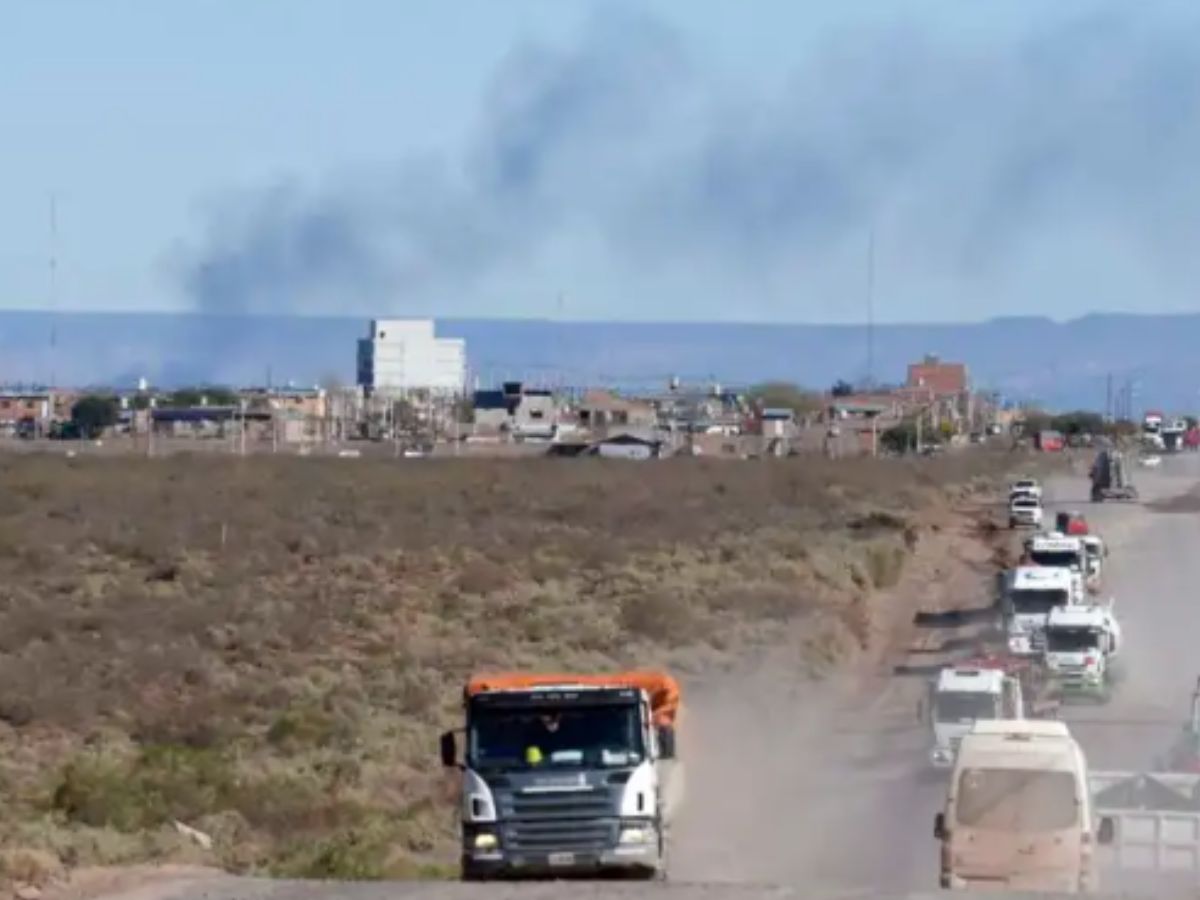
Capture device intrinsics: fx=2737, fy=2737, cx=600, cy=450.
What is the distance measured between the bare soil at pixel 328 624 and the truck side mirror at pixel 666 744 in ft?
10.3

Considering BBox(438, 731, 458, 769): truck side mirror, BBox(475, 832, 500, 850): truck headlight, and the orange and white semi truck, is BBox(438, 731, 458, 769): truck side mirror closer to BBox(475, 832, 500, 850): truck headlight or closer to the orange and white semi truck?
the orange and white semi truck

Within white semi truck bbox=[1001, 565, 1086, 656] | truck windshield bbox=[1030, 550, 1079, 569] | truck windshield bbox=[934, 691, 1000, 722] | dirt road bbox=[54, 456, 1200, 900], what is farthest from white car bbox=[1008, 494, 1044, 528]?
truck windshield bbox=[934, 691, 1000, 722]

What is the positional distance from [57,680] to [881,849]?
675 inches

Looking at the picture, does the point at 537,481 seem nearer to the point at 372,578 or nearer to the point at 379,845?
the point at 372,578

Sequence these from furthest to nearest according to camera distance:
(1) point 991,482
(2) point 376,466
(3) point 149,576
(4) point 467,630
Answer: (1) point 991,482, (2) point 376,466, (3) point 149,576, (4) point 467,630

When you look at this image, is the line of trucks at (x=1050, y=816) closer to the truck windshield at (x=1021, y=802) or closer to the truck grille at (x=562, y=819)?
the truck windshield at (x=1021, y=802)

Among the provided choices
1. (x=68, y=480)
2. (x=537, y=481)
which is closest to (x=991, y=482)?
(x=537, y=481)

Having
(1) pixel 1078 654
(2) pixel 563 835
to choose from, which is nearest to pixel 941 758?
(1) pixel 1078 654

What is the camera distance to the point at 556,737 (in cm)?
2800

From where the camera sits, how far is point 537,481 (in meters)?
131

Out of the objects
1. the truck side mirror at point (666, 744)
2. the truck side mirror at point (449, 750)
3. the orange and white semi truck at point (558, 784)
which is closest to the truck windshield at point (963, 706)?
the truck side mirror at point (666, 744)

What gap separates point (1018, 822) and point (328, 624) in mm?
32498

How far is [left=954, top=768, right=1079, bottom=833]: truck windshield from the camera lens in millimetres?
27828

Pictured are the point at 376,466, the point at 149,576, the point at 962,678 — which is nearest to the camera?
the point at 962,678
